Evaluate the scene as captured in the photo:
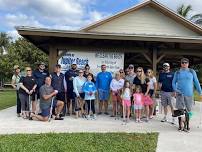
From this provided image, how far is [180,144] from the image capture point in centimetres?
895

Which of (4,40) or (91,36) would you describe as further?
(4,40)

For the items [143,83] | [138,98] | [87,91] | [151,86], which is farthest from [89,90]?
[151,86]

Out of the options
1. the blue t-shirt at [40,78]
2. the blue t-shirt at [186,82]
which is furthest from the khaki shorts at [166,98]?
the blue t-shirt at [40,78]

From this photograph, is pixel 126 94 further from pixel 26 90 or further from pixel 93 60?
pixel 26 90

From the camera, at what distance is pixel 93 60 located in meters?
14.8

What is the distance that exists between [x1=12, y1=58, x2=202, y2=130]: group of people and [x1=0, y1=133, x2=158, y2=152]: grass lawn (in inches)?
108

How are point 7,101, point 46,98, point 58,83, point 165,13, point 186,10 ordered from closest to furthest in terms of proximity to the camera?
point 46,98 < point 58,83 < point 165,13 < point 7,101 < point 186,10

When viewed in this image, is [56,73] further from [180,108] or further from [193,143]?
[193,143]

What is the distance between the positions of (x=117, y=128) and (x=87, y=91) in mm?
2376

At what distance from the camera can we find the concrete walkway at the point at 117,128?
352 inches

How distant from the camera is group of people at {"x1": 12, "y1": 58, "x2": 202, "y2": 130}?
489 inches

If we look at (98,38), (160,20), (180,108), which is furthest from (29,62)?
(180,108)

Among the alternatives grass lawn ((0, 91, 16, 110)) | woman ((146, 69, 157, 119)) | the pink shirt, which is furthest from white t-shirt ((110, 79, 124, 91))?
grass lawn ((0, 91, 16, 110))

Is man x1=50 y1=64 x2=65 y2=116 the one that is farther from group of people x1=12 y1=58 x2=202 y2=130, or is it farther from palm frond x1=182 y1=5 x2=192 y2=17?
palm frond x1=182 y1=5 x2=192 y2=17
